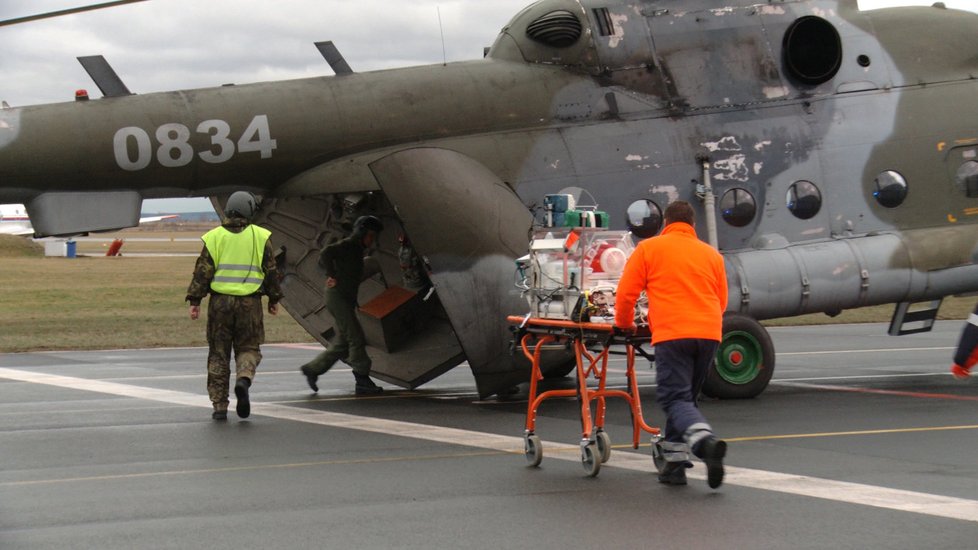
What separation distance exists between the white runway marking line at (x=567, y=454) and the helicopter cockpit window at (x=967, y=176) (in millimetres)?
6894

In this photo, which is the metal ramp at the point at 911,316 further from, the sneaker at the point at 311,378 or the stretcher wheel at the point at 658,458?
the stretcher wheel at the point at 658,458

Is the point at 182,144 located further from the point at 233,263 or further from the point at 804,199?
the point at 804,199

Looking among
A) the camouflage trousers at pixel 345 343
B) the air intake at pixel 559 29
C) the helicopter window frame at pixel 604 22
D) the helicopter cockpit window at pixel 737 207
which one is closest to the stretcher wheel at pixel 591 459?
the camouflage trousers at pixel 345 343

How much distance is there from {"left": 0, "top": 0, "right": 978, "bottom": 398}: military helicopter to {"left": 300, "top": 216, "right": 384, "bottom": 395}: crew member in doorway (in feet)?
1.51

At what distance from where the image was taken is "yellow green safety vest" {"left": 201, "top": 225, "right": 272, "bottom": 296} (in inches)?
503

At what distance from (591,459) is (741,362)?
17.0 ft

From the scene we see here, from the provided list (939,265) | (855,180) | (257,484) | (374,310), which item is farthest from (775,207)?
(257,484)

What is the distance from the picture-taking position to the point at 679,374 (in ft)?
29.5

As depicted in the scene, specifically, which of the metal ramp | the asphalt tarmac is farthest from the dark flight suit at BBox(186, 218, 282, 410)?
the metal ramp

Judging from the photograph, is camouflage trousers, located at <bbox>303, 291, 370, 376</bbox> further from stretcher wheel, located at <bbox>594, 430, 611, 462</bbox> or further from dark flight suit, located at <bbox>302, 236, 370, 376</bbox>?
stretcher wheel, located at <bbox>594, 430, 611, 462</bbox>

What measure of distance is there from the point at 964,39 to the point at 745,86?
2.85 m

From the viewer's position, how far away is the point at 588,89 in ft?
48.6

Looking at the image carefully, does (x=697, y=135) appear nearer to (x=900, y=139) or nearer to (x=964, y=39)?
(x=900, y=139)

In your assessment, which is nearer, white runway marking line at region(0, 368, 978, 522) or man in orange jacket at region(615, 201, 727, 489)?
white runway marking line at region(0, 368, 978, 522)
